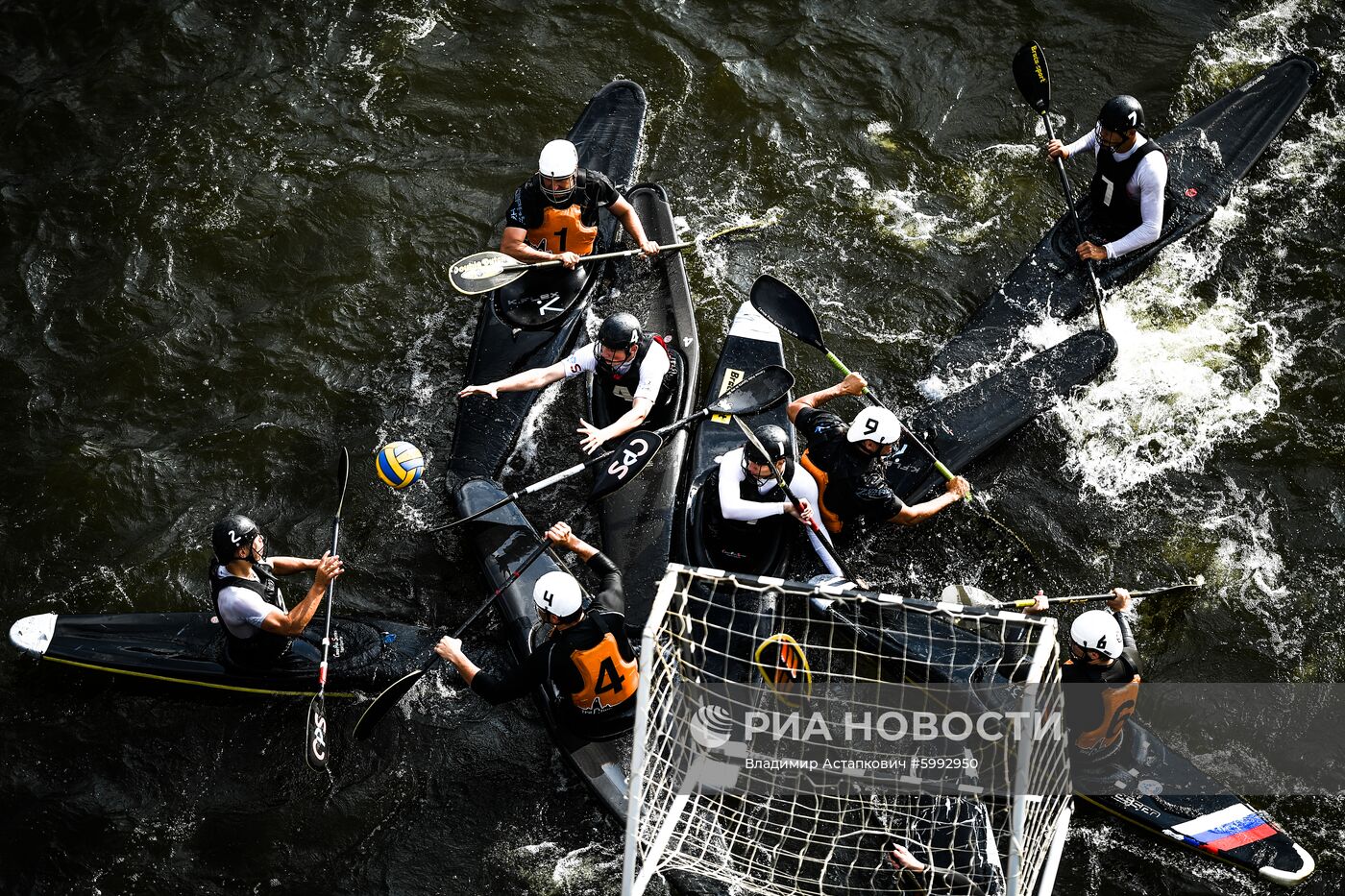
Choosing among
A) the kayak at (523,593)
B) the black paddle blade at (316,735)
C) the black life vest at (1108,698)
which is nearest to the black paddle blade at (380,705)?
the black paddle blade at (316,735)

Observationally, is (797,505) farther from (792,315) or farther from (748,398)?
(792,315)

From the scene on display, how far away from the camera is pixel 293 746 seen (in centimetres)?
666

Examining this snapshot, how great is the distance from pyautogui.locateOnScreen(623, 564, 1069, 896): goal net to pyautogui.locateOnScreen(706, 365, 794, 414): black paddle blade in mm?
1257

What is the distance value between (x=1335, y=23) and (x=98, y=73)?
10.8 meters

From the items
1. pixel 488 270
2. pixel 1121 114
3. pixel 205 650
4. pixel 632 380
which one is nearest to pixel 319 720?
pixel 205 650

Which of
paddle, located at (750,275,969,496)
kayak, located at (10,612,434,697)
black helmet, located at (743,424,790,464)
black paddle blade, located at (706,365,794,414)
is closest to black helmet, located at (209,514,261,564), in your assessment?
kayak, located at (10,612,434,697)

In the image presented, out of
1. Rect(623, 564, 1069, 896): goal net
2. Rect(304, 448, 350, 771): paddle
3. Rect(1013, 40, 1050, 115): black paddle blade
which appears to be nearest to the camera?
Rect(623, 564, 1069, 896): goal net

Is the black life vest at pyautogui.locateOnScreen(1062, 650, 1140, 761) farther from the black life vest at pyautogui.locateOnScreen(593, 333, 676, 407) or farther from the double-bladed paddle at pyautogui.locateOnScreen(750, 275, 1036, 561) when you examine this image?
the black life vest at pyautogui.locateOnScreen(593, 333, 676, 407)

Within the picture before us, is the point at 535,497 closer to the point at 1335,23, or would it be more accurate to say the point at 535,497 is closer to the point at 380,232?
the point at 380,232

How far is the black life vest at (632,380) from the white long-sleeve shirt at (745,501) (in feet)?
2.78

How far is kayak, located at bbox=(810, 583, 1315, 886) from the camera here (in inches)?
231

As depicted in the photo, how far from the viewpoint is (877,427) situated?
253 inches

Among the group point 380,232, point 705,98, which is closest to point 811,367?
point 705,98

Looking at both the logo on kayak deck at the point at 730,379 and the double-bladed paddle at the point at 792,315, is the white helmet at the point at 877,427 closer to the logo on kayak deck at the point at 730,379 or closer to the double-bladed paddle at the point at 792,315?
the double-bladed paddle at the point at 792,315
